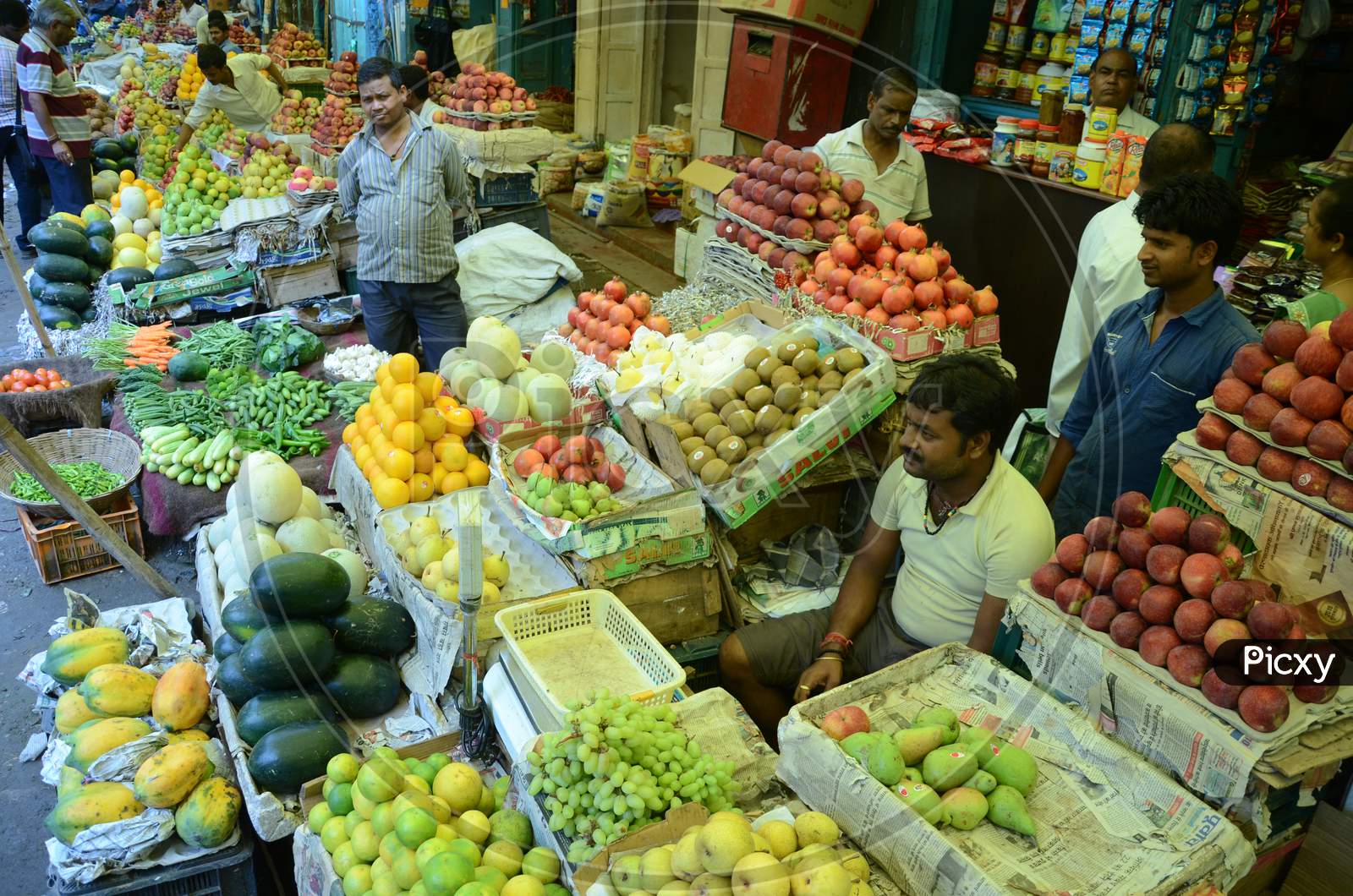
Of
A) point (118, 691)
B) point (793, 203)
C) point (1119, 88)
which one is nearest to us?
point (118, 691)

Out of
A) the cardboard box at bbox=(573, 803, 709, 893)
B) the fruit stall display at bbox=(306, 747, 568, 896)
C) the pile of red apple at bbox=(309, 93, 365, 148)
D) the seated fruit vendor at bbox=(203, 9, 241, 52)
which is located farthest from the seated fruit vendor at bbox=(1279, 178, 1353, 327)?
the seated fruit vendor at bbox=(203, 9, 241, 52)

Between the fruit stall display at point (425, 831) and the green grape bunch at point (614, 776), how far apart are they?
166 mm

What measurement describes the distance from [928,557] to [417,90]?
4.74m

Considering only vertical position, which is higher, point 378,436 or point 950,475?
point 950,475

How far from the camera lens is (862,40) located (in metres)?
6.49

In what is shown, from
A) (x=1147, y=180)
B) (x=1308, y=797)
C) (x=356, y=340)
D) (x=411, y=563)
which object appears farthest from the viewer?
(x=356, y=340)

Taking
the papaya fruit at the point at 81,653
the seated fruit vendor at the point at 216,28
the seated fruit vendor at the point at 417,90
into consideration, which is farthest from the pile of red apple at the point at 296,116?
the papaya fruit at the point at 81,653

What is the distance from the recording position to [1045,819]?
1.83 m

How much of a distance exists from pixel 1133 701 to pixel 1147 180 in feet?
6.96

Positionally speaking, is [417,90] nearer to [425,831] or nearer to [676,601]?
[676,601]

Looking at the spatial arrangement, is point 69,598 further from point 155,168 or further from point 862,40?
point 155,168

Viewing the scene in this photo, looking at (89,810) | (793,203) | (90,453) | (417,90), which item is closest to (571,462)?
(89,810)

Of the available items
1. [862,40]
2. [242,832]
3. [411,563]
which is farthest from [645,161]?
[242,832]

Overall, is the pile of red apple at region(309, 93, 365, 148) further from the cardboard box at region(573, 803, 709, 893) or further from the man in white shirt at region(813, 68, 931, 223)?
the cardboard box at region(573, 803, 709, 893)
